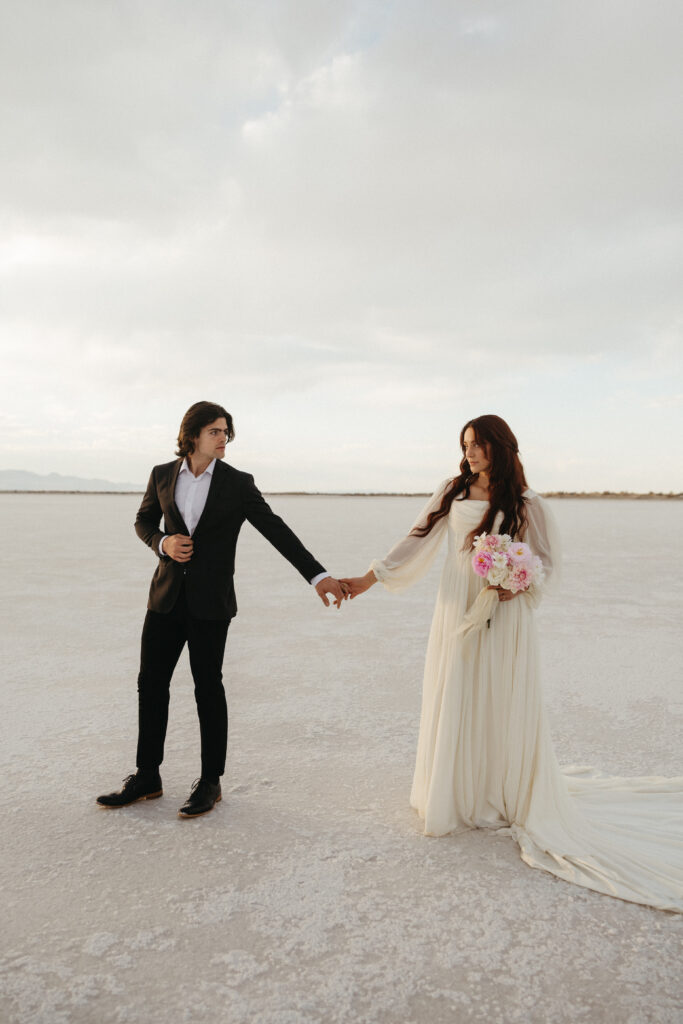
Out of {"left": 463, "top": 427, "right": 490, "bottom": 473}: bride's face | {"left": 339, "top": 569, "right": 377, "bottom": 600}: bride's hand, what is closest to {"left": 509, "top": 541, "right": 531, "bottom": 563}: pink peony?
{"left": 463, "top": 427, "right": 490, "bottom": 473}: bride's face

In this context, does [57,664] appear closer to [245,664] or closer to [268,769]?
[245,664]

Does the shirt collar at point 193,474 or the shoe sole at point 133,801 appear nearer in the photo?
the shoe sole at point 133,801

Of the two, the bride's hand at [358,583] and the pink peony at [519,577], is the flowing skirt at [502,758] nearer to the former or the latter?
the pink peony at [519,577]

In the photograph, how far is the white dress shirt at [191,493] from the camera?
3924mm

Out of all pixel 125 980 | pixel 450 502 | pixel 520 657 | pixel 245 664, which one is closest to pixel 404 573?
pixel 450 502

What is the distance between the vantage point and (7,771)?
13.8ft

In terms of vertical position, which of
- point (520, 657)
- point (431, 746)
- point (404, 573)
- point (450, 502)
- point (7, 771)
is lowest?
point (7, 771)

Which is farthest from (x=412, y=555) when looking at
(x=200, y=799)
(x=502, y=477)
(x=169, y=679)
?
(x=200, y=799)

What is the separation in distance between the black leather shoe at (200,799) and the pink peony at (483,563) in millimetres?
1812

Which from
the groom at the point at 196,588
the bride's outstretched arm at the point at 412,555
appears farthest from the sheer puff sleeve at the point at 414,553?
the groom at the point at 196,588

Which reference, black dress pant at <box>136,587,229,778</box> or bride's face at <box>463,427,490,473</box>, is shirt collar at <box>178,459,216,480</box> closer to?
black dress pant at <box>136,587,229,778</box>

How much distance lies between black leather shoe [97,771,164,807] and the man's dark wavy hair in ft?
5.84

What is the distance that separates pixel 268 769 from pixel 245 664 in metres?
2.53

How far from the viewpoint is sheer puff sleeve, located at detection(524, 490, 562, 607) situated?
12.2ft
